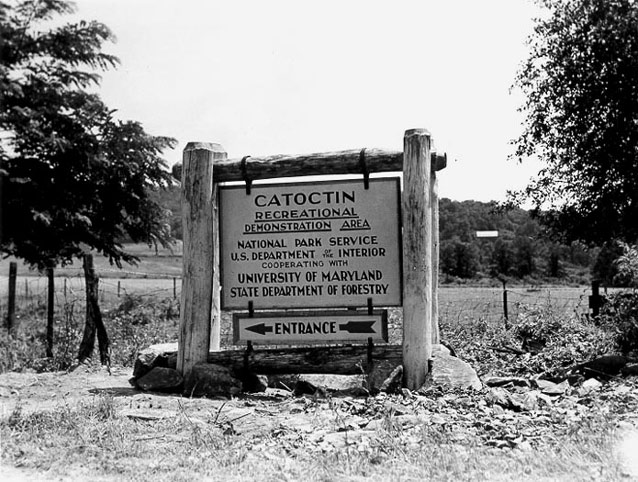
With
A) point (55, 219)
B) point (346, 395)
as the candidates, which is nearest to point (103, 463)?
point (346, 395)

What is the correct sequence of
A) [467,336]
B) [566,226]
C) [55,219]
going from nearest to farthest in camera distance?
[467,336]
[55,219]
[566,226]

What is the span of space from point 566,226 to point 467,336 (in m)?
6.35

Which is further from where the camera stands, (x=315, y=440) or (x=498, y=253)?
(x=498, y=253)

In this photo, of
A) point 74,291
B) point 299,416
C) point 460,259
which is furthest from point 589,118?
point 460,259

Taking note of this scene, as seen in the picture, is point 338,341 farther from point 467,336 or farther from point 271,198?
point 467,336

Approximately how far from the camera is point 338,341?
8180mm

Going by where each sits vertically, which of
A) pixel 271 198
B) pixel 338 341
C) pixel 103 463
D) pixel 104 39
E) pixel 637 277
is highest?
pixel 104 39

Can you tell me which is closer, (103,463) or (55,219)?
(103,463)

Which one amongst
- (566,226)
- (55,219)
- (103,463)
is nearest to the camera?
(103,463)

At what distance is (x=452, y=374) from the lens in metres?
7.70

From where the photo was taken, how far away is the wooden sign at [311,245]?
26.8 feet

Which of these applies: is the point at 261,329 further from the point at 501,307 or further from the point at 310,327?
the point at 501,307

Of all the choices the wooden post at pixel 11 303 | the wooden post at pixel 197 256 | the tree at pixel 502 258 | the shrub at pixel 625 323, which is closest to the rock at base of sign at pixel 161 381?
the wooden post at pixel 197 256

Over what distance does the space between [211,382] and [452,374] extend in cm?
246
